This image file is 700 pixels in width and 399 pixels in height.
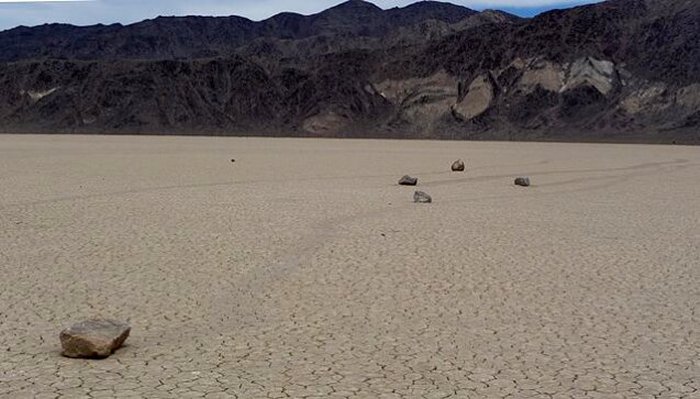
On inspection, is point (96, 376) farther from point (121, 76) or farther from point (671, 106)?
point (121, 76)

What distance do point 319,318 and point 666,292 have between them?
3.59m

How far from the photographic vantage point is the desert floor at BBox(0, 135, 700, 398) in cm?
555

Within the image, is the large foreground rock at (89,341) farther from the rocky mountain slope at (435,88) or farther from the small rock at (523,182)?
the rocky mountain slope at (435,88)

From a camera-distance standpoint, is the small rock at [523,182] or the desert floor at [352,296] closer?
the desert floor at [352,296]

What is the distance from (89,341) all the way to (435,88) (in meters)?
76.6

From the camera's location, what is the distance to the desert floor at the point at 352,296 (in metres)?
5.55

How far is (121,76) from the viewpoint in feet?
289

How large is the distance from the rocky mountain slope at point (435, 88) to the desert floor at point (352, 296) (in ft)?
181

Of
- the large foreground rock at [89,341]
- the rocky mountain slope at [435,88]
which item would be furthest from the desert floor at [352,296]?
the rocky mountain slope at [435,88]

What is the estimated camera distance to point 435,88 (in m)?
80.9

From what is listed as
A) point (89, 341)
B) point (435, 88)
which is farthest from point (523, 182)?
point (435, 88)

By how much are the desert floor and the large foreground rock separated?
0.29 feet

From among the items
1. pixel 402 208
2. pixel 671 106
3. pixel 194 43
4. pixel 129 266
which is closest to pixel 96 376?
pixel 129 266

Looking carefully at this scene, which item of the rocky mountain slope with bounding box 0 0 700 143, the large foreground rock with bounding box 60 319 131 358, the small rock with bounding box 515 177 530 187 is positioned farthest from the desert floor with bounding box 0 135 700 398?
the rocky mountain slope with bounding box 0 0 700 143
